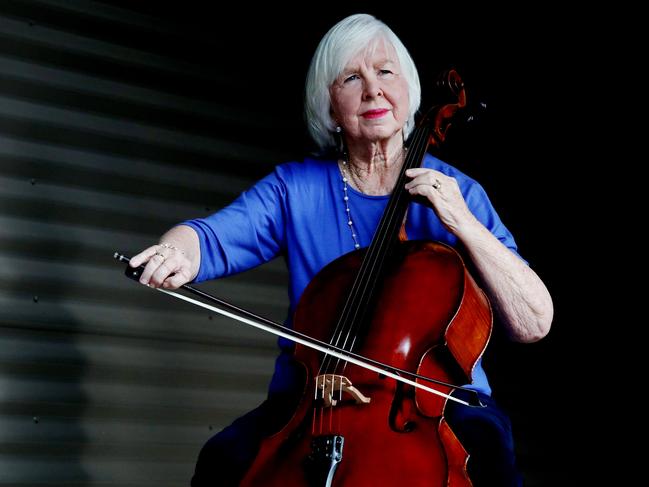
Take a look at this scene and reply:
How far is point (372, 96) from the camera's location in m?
2.20

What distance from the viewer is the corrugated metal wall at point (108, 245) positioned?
2678 mm

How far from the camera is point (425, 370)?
1.72 meters

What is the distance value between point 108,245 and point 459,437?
1.46 m

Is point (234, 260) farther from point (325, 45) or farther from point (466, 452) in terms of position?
point (466, 452)

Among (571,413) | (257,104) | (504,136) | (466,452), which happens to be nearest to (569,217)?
(504,136)

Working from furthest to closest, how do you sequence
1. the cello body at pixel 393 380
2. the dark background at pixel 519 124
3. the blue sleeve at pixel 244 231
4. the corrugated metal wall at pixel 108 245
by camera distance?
the dark background at pixel 519 124 → the corrugated metal wall at pixel 108 245 → the blue sleeve at pixel 244 231 → the cello body at pixel 393 380

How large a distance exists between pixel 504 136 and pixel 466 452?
1945 mm

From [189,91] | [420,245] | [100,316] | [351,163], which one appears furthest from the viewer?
[189,91]

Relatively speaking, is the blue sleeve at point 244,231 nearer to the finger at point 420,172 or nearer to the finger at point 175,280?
the finger at point 175,280

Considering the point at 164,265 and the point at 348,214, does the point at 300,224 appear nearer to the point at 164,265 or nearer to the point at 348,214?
the point at 348,214

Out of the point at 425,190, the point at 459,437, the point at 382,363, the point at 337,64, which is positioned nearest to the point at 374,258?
the point at 425,190

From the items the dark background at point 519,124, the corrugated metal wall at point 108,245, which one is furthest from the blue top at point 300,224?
the dark background at point 519,124

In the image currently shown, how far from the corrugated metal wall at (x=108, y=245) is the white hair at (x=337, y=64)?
76 centimetres

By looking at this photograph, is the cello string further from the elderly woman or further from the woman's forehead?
Answer: the woman's forehead
